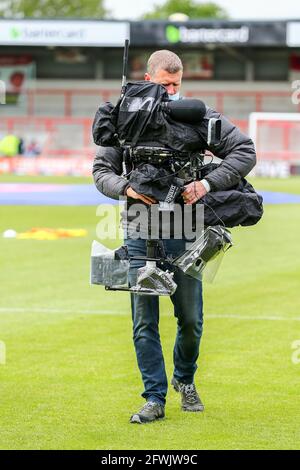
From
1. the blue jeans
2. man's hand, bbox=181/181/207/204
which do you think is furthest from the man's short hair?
the blue jeans

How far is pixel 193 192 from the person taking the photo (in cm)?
693

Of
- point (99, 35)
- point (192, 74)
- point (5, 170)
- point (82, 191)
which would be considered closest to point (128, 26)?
point (99, 35)

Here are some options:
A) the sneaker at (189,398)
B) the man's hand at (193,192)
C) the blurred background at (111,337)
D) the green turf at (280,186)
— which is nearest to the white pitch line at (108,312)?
the blurred background at (111,337)

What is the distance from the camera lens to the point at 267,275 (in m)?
15.2

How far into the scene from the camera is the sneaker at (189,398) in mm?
7492

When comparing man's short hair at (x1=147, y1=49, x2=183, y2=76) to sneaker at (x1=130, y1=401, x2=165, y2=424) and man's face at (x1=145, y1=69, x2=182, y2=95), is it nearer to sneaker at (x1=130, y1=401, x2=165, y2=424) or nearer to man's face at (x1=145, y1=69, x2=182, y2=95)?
man's face at (x1=145, y1=69, x2=182, y2=95)

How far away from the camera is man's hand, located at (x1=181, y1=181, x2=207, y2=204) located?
6.93m

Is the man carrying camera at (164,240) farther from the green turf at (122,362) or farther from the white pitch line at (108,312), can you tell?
the white pitch line at (108,312)

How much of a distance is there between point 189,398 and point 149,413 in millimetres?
471

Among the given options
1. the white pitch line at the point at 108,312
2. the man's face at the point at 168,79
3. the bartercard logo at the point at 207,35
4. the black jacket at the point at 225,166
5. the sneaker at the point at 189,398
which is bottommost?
the white pitch line at the point at 108,312

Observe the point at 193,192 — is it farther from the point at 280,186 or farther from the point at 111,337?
the point at 280,186

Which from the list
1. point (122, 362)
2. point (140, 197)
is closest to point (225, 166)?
point (140, 197)

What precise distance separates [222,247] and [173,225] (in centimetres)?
34

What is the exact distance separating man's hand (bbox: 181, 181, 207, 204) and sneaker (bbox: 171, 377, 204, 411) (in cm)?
132
